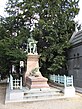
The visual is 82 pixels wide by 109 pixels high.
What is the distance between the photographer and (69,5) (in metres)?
20.4

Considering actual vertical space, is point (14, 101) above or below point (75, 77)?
below

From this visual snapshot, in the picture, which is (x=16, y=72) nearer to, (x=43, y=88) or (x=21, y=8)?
(x=21, y=8)

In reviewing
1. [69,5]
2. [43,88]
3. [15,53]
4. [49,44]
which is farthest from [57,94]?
[69,5]

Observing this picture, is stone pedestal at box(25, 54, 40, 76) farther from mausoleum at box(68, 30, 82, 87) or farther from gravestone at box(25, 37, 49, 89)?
mausoleum at box(68, 30, 82, 87)

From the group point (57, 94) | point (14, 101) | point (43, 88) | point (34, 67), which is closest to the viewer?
point (14, 101)

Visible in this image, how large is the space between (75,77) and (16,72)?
6790 mm

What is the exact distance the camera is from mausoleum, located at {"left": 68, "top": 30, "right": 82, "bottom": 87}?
55.0ft

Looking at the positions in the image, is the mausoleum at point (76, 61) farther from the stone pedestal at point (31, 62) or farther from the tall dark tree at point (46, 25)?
the stone pedestal at point (31, 62)

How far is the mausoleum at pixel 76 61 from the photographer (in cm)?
1675

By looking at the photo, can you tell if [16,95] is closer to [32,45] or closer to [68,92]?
[68,92]

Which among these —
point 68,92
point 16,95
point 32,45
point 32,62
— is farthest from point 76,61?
point 16,95

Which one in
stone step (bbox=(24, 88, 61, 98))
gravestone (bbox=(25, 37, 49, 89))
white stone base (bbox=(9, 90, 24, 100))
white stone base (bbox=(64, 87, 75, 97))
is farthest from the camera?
gravestone (bbox=(25, 37, 49, 89))

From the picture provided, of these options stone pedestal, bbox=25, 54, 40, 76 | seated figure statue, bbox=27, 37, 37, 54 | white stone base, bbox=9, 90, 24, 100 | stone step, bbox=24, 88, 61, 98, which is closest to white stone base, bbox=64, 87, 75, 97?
stone step, bbox=24, 88, 61, 98

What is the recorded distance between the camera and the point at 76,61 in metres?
17.7
